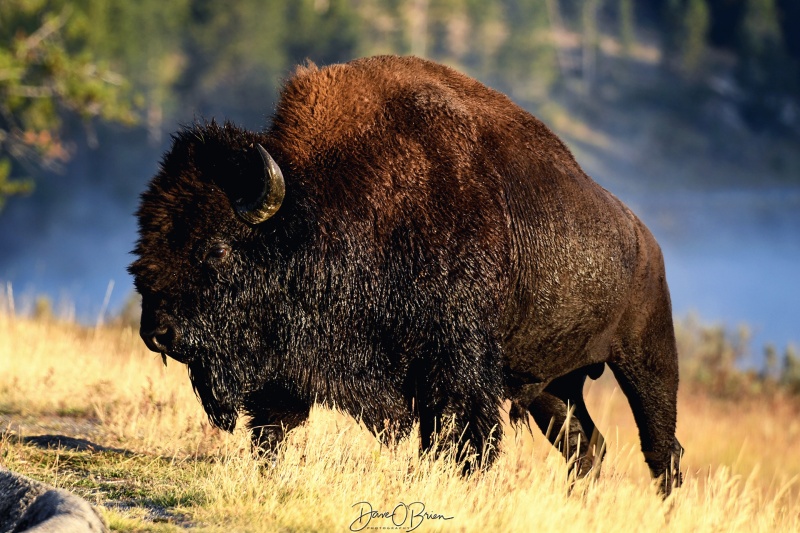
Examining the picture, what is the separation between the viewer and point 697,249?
Answer: 9681 cm

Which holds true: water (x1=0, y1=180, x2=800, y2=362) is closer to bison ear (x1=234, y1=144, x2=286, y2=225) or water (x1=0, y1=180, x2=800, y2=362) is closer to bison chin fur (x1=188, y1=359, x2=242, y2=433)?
bison chin fur (x1=188, y1=359, x2=242, y2=433)

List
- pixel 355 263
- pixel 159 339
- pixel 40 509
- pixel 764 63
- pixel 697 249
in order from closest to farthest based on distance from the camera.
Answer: pixel 40 509, pixel 159 339, pixel 355 263, pixel 764 63, pixel 697 249

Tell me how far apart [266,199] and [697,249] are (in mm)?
94092

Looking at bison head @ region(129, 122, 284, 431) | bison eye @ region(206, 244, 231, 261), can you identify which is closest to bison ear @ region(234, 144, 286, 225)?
bison head @ region(129, 122, 284, 431)

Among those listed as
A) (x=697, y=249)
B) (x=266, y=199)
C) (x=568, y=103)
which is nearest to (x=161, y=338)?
(x=266, y=199)

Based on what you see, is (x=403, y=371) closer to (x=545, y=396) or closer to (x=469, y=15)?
(x=545, y=396)

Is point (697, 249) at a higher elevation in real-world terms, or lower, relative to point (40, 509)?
higher

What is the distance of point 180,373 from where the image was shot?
34.3 ft

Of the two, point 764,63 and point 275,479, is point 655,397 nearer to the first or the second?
point 275,479

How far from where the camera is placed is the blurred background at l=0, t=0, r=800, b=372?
66.8 meters

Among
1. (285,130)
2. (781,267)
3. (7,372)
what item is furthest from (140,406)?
(781,267)
